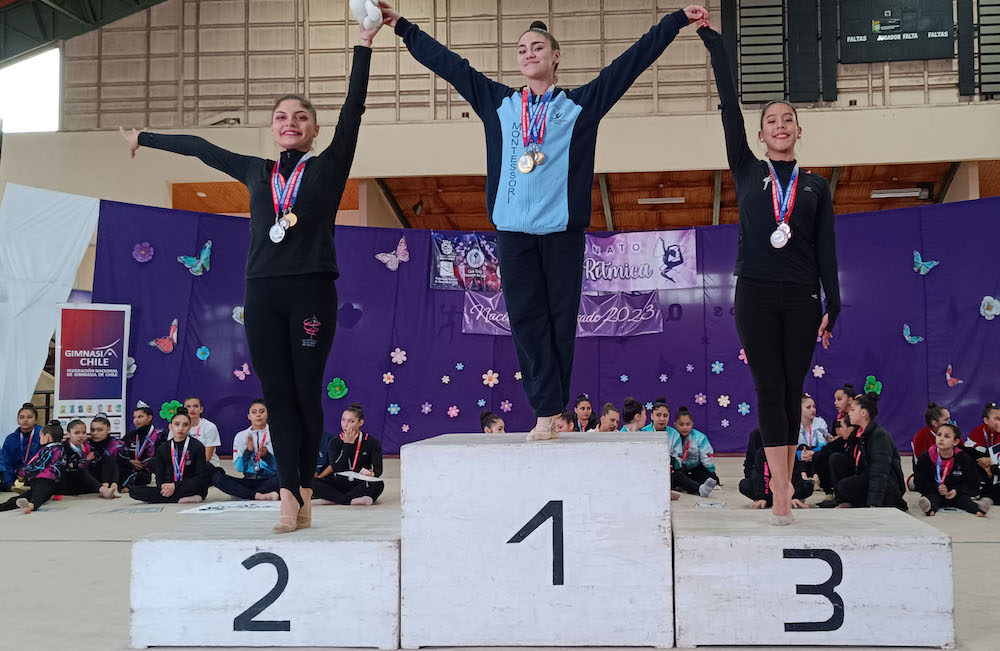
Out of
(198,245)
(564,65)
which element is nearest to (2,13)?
(198,245)

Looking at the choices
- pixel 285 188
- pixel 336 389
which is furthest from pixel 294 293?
pixel 336 389

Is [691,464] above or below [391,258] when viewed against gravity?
below

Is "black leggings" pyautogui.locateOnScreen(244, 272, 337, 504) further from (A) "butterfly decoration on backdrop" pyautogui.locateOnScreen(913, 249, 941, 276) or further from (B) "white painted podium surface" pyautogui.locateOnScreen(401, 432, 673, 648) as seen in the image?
(A) "butterfly decoration on backdrop" pyautogui.locateOnScreen(913, 249, 941, 276)

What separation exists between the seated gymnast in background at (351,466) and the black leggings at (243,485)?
42 cm

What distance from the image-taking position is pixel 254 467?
279 inches

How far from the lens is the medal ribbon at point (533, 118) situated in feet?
9.72

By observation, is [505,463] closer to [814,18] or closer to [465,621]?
[465,621]

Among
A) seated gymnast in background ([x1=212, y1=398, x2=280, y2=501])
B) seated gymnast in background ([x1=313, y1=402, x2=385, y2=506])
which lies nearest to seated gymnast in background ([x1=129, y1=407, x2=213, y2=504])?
seated gymnast in background ([x1=212, y1=398, x2=280, y2=501])

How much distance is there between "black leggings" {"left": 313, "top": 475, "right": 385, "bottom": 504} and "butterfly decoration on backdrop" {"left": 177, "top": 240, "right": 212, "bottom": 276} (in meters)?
3.94

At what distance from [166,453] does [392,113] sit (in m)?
6.49

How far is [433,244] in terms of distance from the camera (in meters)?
10.5

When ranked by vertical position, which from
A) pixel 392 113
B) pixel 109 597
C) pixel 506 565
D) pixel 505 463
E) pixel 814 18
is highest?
pixel 814 18

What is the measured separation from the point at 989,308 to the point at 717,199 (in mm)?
4603

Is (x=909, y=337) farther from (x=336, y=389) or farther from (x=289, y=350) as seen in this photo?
(x=289, y=350)
